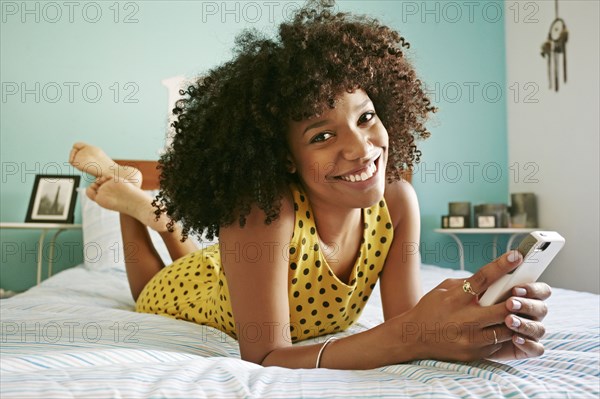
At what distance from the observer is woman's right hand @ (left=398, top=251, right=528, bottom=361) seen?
76 cm

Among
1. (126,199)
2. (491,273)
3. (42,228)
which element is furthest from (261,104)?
(42,228)

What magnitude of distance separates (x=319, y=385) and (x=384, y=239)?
58 cm

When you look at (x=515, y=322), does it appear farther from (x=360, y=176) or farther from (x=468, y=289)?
(x=360, y=176)

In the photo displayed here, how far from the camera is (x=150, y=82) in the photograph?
3426 millimetres

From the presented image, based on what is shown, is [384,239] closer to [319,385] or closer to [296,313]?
[296,313]

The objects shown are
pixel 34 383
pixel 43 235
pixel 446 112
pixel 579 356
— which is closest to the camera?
pixel 34 383

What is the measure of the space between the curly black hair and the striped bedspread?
0.25 meters

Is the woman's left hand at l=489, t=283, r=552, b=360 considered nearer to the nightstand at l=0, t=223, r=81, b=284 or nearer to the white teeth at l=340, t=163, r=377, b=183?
the white teeth at l=340, t=163, r=377, b=183

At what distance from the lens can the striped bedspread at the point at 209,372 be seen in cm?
62

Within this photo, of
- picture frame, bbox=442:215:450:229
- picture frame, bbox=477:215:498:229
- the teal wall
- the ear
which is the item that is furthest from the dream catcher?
the ear

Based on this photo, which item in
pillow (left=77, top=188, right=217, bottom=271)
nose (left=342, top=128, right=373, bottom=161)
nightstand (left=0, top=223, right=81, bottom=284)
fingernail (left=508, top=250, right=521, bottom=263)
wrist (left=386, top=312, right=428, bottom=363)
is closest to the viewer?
fingernail (left=508, top=250, right=521, bottom=263)

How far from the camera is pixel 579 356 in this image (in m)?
0.85

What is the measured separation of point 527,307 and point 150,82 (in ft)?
9.83

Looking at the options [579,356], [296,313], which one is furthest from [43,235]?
[579,356]
